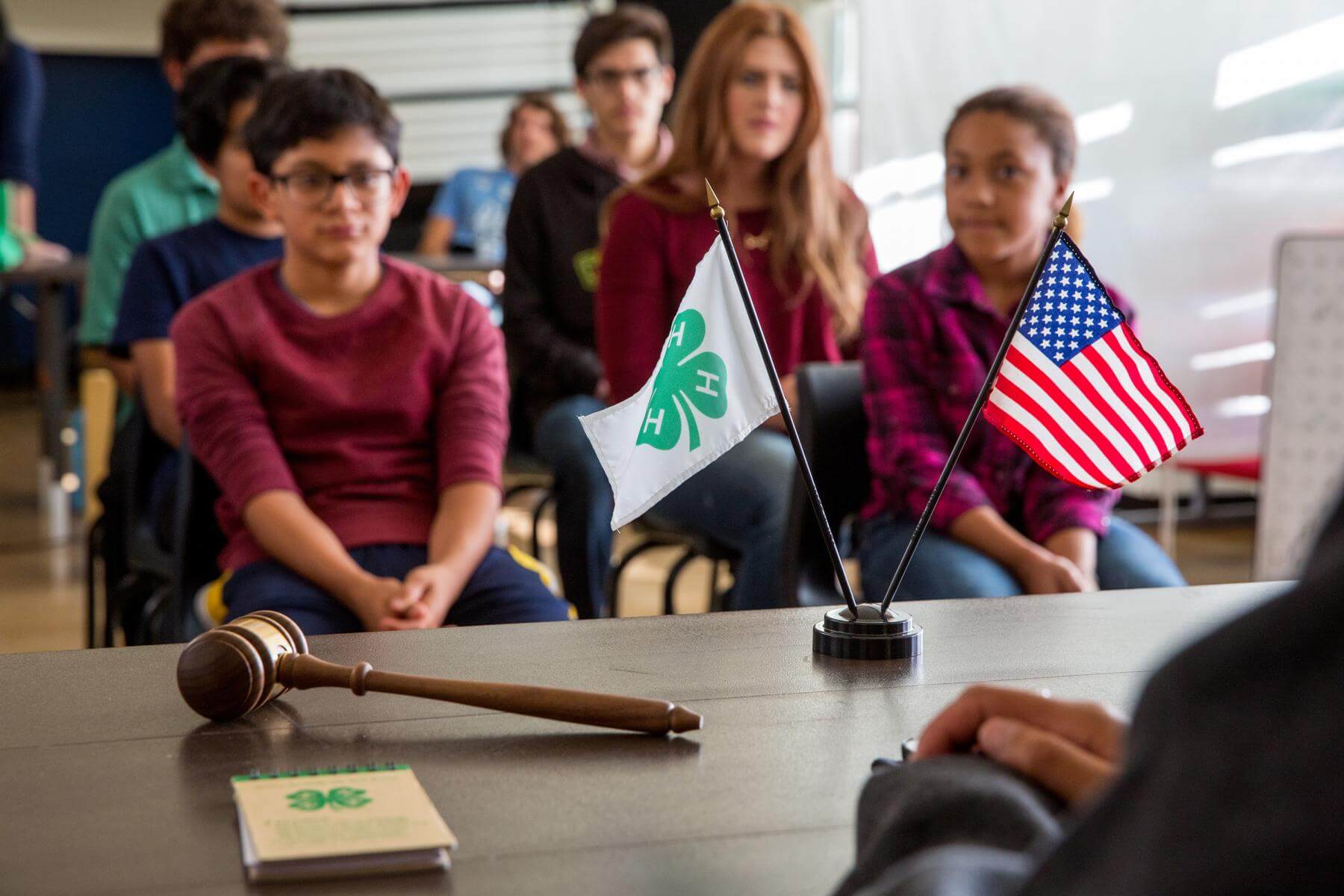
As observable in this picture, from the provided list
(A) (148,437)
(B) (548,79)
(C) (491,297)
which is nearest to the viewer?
(A) (148,437)

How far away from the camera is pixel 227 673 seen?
3.12 feet

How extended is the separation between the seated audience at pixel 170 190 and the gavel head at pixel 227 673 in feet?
6.98

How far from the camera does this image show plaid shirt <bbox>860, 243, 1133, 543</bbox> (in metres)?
2.09

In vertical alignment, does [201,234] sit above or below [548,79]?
below

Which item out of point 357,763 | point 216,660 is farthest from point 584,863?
point 216,660

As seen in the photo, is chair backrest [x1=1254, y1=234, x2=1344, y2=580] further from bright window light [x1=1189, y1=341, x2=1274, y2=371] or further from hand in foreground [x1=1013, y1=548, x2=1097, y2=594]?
hand in foreground [x1=1013, y1=548, x2=1097, y2=594]

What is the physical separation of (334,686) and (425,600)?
817mm

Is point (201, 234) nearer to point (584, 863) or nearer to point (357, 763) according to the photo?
point (357, 763)

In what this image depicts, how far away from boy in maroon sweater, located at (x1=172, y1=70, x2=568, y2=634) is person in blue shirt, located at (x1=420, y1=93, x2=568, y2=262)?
3.17m

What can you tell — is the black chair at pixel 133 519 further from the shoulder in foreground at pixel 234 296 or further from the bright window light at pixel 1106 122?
the bright window light at pixel 1106 122

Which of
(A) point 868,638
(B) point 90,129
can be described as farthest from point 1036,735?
(B) point 90,129

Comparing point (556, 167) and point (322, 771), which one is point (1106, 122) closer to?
point (556, 167)

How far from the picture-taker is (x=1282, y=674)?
341 millimetres

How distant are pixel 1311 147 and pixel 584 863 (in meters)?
4.01
